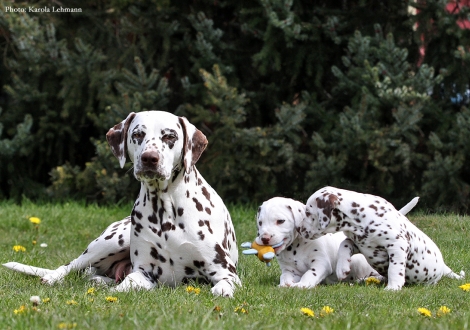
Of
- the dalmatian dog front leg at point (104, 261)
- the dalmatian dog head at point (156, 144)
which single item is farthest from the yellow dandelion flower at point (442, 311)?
the dalmatian dog front leg at point (104, 261)

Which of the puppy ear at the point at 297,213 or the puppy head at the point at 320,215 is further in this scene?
the puppy ear at the point at 297,213

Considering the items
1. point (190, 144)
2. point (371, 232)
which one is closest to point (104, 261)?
point (190, 144)

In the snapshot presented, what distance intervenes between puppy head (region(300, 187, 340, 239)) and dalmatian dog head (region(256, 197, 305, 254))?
70 mm

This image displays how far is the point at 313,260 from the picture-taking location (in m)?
6.34

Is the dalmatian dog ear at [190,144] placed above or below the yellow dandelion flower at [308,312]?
above

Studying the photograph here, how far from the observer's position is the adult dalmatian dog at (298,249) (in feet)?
20.2

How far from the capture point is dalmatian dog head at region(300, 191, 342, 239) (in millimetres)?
6086

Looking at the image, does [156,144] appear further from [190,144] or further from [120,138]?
[120,138]

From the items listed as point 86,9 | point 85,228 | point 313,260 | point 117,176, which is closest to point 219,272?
point 313,260

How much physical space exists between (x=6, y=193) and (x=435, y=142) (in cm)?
801

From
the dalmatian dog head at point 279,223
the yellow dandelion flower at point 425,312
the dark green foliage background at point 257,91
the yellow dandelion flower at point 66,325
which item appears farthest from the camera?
the dark green foliage background at point 257,91

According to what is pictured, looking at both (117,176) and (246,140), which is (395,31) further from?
(117,176)

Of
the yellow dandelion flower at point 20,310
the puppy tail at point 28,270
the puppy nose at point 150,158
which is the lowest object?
the puppy tail at point 28,270

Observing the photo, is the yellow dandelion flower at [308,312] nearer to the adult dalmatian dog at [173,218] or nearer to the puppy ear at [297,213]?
the adult dalmatian dog at [173,218]
